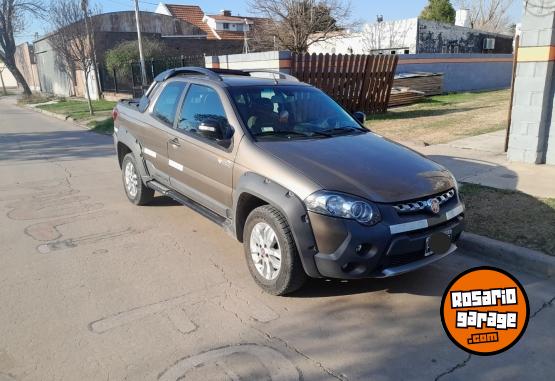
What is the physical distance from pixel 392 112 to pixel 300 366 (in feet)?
43.1

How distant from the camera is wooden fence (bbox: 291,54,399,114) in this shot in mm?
12430

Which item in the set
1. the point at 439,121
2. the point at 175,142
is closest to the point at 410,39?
the point at 439,121

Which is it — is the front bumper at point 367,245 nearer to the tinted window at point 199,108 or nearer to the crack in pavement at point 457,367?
the crack in pavement at point 457,367

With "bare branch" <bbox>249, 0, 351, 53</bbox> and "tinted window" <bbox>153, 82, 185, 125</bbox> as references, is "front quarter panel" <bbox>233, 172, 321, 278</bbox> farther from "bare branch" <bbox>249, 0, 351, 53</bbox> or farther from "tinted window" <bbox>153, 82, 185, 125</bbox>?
"bare branch" <bbox>249, 0, 351, 53</bbox>

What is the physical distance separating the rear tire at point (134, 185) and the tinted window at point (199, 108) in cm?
142

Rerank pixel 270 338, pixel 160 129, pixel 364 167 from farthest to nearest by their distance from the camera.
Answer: pixel 160 129
pixel 364 167
pixel 270 338

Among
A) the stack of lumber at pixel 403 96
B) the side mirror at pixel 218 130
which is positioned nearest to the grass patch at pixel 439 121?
the stack of lumber at pixel 403 96

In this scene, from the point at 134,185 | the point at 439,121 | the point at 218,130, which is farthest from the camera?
the point at 439,121

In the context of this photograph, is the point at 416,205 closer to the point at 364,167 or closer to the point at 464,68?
the point at 364,167

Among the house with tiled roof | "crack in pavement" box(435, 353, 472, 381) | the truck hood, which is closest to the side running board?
the truck hood

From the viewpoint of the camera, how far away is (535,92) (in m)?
7.16

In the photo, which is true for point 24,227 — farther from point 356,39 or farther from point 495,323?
point 356,39

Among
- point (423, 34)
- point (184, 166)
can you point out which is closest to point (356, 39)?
point (423, 34)

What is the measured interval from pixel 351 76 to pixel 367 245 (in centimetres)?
1086
